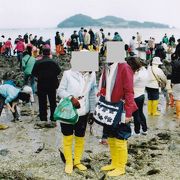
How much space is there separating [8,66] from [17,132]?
15446 millimetres

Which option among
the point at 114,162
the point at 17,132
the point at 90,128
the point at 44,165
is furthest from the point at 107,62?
the point at 17,132

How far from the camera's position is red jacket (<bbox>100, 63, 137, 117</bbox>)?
5840 millimetres

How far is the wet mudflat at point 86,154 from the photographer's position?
20.9 feet

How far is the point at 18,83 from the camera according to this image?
16969 mm

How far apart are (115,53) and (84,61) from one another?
51 cm

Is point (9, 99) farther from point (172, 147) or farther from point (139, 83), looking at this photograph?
point (172, 147)

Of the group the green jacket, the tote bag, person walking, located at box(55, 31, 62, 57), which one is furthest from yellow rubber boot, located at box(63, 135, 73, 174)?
person walking, located at box(55, 31, 62, 57)

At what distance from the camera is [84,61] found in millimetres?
6133

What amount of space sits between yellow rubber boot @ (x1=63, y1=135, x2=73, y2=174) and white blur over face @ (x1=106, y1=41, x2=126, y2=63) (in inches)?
54.2

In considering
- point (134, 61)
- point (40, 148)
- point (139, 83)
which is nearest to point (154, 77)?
point (139, 83)

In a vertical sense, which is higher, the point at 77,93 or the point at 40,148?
the point at 77,93

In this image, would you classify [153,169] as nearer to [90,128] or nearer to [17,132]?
[90,128]

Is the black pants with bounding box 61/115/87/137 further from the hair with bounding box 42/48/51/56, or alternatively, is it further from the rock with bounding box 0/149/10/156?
the hair with bounding box 42/48/51/56

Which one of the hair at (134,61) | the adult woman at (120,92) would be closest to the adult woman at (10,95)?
the hair at (134,61)
